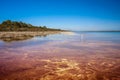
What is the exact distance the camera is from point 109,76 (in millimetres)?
3609

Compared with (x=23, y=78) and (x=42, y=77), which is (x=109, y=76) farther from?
(x=23, y=78)

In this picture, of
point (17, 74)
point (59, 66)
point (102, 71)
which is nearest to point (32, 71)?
point (17, 74)

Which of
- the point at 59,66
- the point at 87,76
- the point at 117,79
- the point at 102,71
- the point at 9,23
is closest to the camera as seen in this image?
the point at 117,79

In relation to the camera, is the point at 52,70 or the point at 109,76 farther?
the point at 52,70

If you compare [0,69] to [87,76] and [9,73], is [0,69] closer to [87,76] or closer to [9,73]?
[9,73]

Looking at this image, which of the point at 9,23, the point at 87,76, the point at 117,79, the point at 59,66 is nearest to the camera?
the point at 117,79

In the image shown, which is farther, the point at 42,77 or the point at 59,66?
the point at 59,66

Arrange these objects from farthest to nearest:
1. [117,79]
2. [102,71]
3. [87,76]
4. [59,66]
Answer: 1. [59,66]
2. [102,71]
3. [87,76]
4. [117,79]

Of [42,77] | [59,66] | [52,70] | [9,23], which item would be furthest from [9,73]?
[9,23]

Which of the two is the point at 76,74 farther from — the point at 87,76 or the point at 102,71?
the point at 102,71

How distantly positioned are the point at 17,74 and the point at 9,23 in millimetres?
49782

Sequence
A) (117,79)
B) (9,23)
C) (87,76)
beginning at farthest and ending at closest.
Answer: (9,23) → (87,76) → (117,79)

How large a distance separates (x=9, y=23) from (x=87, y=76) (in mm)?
50612

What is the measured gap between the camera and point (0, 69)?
4.13 m
